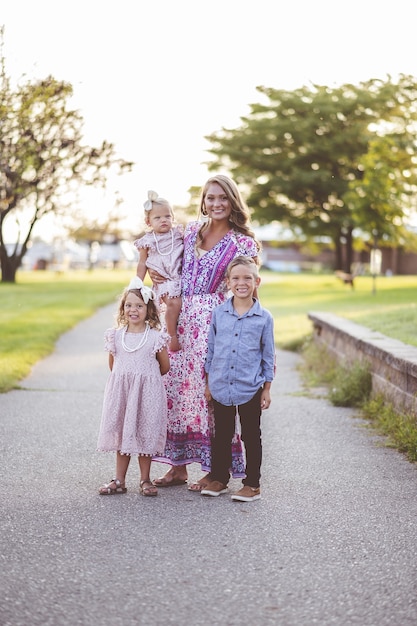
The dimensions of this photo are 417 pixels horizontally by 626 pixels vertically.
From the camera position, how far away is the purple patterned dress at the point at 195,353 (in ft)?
19.0

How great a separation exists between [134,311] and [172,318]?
32 cm

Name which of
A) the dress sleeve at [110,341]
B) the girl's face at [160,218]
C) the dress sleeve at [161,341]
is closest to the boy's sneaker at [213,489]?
the dress sleeve at [161,341]

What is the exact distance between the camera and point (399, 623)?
138 inches

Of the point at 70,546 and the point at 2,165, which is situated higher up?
the point at 2,165

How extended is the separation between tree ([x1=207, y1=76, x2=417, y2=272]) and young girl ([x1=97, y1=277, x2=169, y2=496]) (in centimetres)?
3862

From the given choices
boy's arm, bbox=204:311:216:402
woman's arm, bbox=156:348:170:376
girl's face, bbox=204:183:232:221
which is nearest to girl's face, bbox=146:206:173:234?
girl's face, bbox=204:183:232:221

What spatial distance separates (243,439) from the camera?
5598 millimetres

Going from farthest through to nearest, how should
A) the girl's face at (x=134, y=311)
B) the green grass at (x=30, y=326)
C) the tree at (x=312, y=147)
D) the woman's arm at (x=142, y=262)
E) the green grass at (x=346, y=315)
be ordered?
the tree at (x=312, y=147)
the green grass at (x=346, y=315)
the green grass at (x=30, y=326)
the woman's arm at (x=142, y=262)
the girl's face at (x=134, y=311)

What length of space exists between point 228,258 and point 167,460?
132 centimetres

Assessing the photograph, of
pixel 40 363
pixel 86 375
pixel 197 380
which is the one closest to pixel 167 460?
pixel 197 380

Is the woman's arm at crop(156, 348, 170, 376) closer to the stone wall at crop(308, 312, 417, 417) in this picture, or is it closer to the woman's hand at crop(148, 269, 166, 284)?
the woman's hand at crop(148, 269, 166, 284)

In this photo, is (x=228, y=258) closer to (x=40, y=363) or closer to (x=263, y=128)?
(x=40, y=363)

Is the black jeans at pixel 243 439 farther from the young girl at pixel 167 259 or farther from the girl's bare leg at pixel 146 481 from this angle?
the young girl at pixel 167 259

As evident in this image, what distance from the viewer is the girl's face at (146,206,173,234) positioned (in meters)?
5.77
